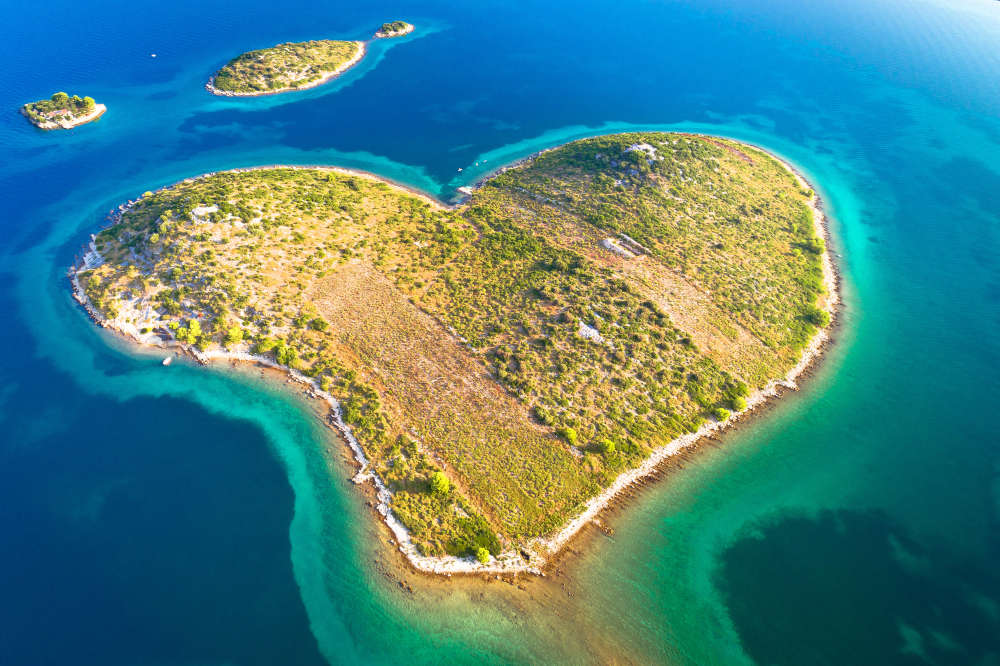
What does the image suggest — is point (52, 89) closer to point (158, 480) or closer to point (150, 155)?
point (150, 155)

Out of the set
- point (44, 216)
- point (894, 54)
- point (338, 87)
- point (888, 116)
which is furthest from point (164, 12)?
point (894, 54)

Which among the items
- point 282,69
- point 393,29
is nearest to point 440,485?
point 282,69

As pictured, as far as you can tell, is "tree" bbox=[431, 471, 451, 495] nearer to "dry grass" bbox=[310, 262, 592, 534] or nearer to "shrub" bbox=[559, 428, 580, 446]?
"dry grass" bbox=[310, 262, 592, 534]

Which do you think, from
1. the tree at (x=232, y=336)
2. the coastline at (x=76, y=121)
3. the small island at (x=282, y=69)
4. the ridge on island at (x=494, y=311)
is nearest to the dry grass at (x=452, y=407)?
the ridge on island at (x=494, y=311)

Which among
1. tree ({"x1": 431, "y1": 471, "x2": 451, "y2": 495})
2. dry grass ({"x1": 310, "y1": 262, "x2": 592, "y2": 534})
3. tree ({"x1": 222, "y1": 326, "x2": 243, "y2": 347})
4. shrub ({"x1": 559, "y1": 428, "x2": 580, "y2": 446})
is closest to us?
tree ({"x1": 431, "y1": 471, "x2": 451, "y2": 495})

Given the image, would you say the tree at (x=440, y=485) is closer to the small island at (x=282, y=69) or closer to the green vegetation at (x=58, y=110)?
the small island at (x=282, y=69)

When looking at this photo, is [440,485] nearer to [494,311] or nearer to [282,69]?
[494,311]

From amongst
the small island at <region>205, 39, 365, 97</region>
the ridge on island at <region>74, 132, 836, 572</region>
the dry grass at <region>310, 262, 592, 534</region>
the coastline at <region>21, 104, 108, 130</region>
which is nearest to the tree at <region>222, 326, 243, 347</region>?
the ridge on island at <region>74, 132, 836, 572</region>
